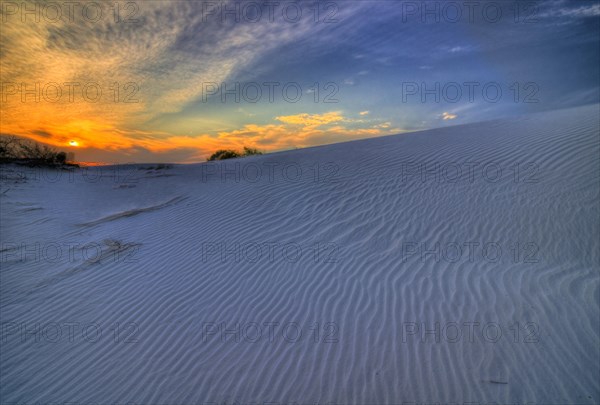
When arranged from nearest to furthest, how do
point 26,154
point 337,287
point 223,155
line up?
1. point 337,287
2. point 26,154
3. point 223,155

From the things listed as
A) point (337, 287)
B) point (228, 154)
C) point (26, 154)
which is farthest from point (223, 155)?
point (337, 287)

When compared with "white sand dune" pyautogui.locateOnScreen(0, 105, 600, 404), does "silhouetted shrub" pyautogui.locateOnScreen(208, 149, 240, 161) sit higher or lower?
higher

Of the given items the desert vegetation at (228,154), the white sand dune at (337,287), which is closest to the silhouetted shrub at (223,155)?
the desert vegetation at (228,154)

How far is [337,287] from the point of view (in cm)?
505

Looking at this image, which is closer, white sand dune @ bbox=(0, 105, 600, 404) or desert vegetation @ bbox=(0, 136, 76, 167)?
white sand dune @ bbox=(0, 105, 600, 404)

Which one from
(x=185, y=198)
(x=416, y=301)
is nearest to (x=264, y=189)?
(x=185, y=198)

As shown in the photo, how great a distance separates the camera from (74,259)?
7.01 meters

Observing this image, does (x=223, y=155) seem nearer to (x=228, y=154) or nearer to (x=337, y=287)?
(x=228, y=154)

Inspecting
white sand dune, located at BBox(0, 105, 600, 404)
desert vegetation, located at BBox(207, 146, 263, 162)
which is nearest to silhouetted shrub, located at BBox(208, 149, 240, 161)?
desert vegetation, located at BBox(207, 146, 263, 162)

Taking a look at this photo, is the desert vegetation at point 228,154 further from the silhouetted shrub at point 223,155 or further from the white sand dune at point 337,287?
the white sand dune at point 337,287

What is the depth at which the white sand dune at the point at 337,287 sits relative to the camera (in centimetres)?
349

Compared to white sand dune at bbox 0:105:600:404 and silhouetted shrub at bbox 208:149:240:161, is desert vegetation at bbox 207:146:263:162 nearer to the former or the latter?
silhouetted shrub at bbox 208:149:240:161

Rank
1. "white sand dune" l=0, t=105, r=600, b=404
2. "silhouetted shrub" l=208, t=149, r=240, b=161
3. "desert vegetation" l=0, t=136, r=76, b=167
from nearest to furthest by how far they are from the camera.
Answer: "white sand dune" l=0, t=105, r=600, b=404
"desert vegetation" l=0, t=136, r=76, b=167
"silhouetted shrub" l=208, t=149, r=240, b=161

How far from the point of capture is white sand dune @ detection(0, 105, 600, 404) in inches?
137
